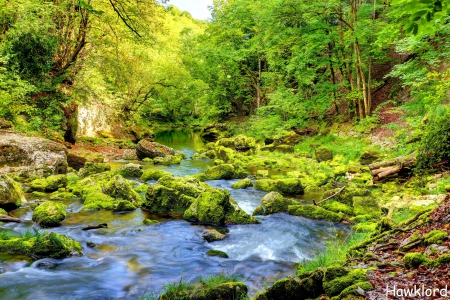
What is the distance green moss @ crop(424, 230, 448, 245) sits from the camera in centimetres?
399

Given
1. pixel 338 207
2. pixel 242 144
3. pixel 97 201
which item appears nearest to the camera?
pixel 338 207

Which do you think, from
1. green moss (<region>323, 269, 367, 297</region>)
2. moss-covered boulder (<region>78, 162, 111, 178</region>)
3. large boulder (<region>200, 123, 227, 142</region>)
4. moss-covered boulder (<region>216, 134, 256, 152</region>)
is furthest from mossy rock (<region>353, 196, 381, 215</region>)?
large boulder (<region>200, 123, 227, 142</region>)

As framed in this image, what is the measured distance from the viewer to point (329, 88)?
67.0 ft

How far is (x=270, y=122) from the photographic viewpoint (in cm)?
2419

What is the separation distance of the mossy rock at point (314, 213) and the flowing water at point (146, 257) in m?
0.24

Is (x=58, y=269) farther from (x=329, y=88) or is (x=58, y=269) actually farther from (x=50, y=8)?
(x=329, y=88)

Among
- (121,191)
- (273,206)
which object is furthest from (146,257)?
(273,206)

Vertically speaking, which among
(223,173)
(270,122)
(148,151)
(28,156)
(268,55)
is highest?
(268,55)

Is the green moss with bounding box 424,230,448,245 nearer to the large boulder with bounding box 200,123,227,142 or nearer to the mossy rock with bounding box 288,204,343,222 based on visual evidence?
the mossy rock with bounding box 288,204,343,222

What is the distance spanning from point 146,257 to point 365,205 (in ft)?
20.4

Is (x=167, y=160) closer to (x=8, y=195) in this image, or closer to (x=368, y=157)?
(x=8, y=195)

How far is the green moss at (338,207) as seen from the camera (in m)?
9.17

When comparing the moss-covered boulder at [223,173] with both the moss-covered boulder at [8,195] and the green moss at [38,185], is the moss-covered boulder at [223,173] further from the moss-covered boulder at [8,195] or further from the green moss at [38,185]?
the moss-covered boulder at [8,195]

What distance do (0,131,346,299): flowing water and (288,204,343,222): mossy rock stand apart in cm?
24
